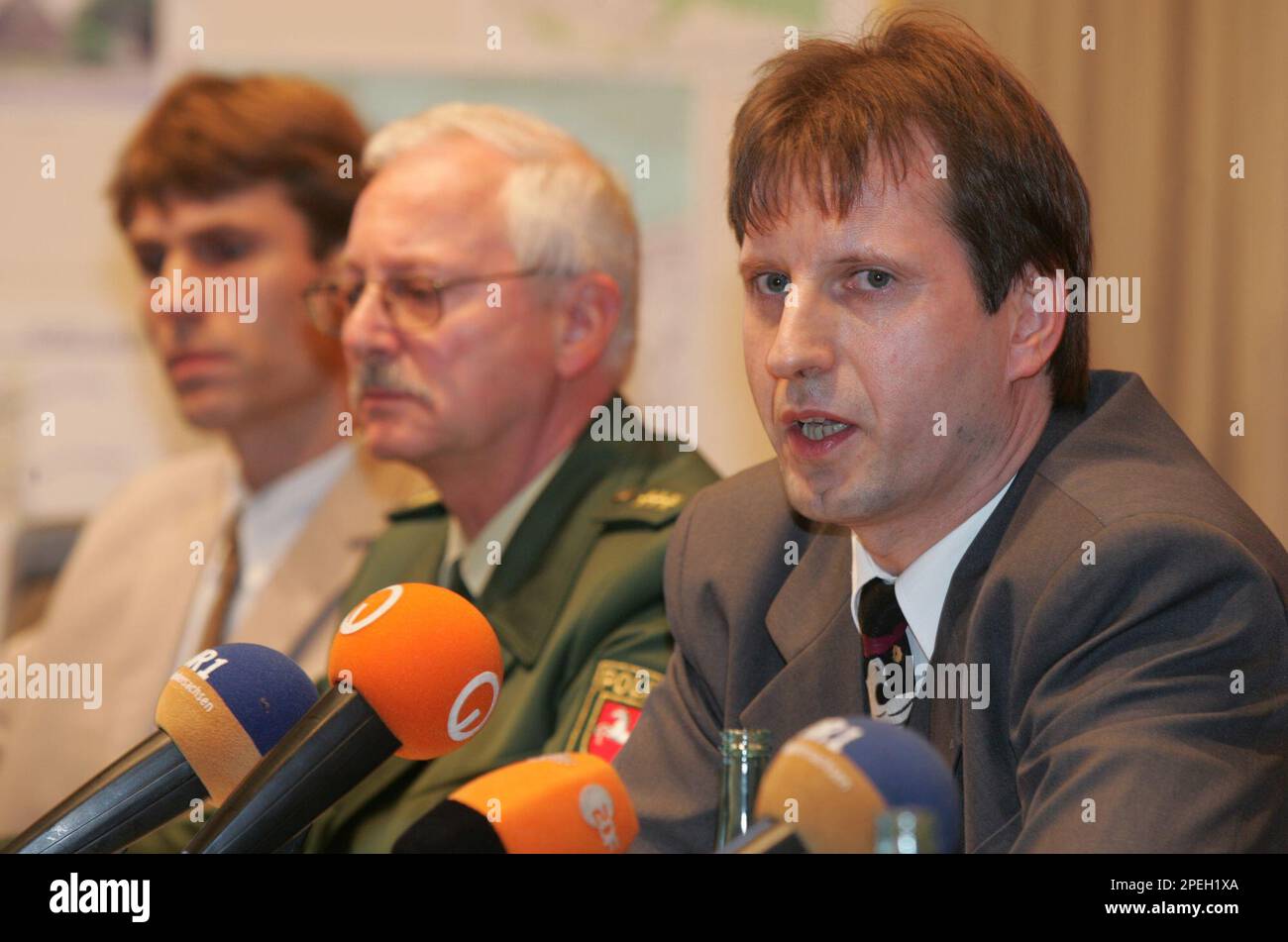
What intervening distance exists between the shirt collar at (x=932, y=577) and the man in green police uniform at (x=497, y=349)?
0.70m

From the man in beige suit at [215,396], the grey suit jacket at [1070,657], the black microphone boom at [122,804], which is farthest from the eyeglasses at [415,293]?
the black microphone boom at [122,804]

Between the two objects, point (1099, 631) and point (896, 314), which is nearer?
point (1099, 631)

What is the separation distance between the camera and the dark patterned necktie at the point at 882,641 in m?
1.66

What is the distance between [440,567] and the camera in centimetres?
272

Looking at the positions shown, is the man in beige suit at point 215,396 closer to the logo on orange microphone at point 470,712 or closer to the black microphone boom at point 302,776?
the logo on orange microphone at point 470,712

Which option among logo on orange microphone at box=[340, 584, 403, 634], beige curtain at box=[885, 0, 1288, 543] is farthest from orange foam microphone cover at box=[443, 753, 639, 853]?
beige curtain at box=[885, 0, 1288, 543]

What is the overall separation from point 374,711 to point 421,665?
2.2 inches

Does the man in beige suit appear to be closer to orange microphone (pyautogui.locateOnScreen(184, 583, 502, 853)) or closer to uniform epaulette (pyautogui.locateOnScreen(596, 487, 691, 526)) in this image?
uniform epaulette (pyautogui.locateOnScreen(596, 487, 691, 526))

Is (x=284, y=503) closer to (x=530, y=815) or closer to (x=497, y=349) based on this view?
(x=497, y=349)

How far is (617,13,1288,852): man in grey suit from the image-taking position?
1.36 metres
